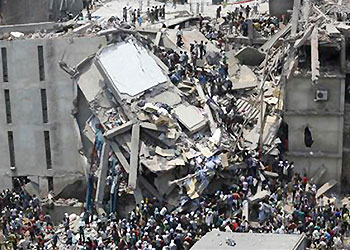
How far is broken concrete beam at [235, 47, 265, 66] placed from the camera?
34278 millimetres

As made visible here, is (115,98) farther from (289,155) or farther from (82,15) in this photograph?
(82,15)

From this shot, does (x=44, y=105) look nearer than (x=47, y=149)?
Yes

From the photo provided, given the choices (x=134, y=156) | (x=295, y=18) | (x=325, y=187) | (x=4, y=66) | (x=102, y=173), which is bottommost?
(x=325, y=187)

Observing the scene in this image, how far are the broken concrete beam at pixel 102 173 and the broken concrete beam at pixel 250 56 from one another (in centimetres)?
821

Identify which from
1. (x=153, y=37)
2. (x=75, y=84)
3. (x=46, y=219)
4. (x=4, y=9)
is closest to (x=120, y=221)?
(x=46, y=219)

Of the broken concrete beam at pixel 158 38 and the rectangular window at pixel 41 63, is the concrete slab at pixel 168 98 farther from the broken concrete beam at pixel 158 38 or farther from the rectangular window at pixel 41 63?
the rectangular window at pixel 41 63

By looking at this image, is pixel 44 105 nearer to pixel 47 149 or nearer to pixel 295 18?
pixel 47 149

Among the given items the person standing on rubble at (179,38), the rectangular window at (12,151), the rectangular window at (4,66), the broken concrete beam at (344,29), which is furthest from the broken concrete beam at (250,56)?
the rectangular window at (12,151)

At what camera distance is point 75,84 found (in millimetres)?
30422

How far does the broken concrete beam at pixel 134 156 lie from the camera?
2788 centimetres

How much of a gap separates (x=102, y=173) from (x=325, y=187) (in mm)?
7734

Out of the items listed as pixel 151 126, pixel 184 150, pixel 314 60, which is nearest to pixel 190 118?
pixel 184 150

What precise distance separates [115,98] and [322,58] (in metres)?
7.50

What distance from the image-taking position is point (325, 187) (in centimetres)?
2981
